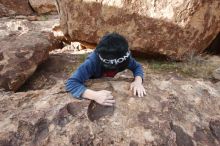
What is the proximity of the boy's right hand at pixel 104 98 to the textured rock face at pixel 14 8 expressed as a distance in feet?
16.7

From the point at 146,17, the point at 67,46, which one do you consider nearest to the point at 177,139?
the point at 146,17

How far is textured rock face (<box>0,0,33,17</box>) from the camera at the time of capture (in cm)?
705

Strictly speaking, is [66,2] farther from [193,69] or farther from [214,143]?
[214,143]

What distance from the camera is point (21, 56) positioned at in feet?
11.6

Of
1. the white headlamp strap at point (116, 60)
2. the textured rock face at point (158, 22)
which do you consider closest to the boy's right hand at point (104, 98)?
the white headlamp strap at point (116, 60)

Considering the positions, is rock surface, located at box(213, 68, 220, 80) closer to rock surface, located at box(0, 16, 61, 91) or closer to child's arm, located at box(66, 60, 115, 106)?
child's arm, located at box(66, 60, 115, 106)

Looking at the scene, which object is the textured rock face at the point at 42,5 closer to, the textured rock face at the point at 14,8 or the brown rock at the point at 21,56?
the textured rock face at the point at 14,8

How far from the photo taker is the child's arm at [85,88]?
243 centimetres

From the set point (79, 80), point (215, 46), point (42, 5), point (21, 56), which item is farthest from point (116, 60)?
point (42, 5)

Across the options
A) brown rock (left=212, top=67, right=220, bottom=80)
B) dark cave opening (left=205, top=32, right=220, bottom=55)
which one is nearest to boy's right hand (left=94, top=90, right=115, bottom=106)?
brown rock (left=212, top=67, right=220, bottom=80)

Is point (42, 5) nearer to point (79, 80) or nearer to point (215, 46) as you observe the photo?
point (215, 46)

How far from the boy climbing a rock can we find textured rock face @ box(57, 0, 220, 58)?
3.79 ft

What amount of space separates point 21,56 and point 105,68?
1.28m

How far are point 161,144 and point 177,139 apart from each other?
5.6 inches
